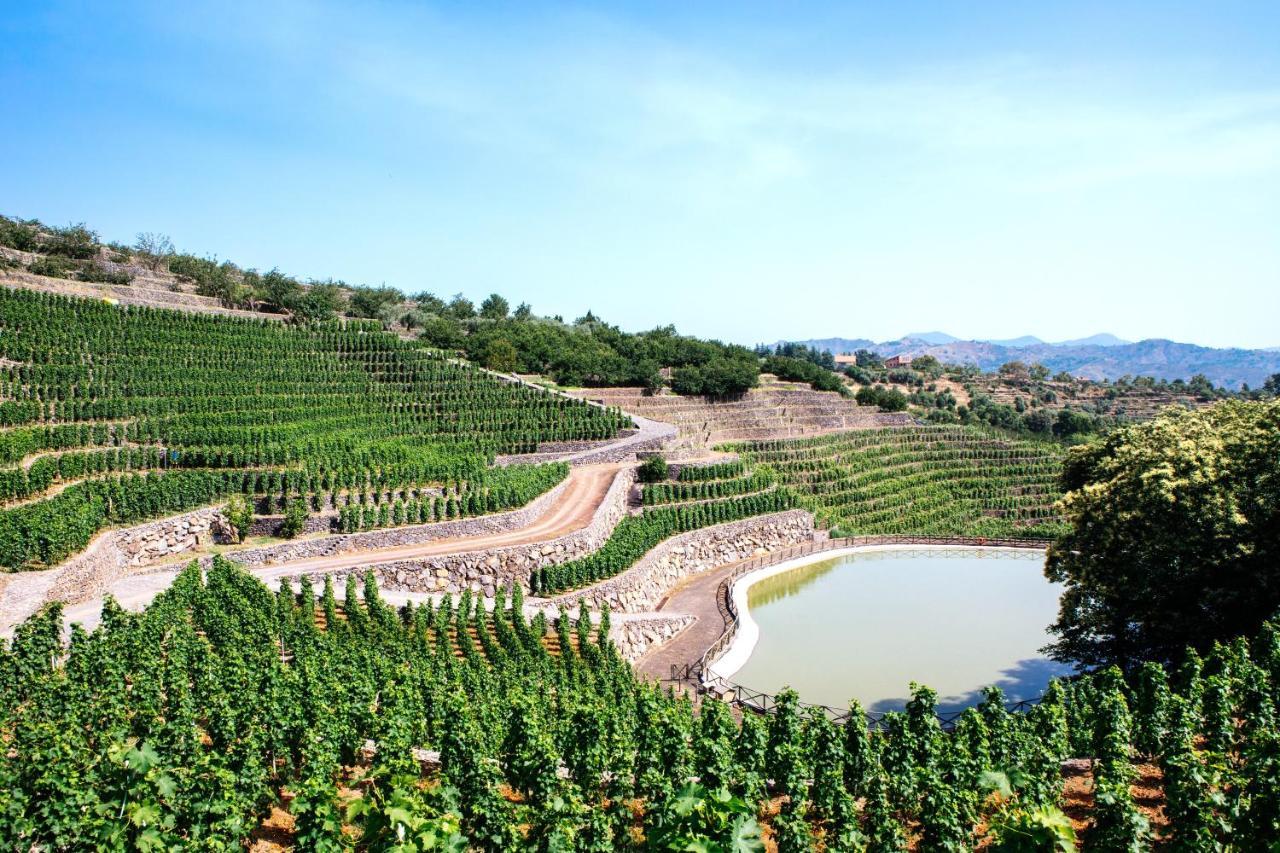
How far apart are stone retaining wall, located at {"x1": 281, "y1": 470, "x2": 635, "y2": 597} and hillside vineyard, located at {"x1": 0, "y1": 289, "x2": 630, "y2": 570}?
3.57 metres

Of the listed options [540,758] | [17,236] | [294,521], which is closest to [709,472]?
[294,521]

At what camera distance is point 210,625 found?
65.7ft

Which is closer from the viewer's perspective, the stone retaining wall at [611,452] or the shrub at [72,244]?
the stone retaining wall at [611,452]

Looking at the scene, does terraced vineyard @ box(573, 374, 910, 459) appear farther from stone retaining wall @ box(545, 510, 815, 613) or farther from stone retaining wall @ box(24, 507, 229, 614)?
stone retaining wall @ box(24, 507, 229, 614)

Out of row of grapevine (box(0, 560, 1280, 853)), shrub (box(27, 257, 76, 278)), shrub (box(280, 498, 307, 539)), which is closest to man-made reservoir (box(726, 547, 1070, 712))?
row of grapevine (box(0, 560, 1280, 853))

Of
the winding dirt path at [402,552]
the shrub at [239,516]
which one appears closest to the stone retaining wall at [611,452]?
the winding dirt path at [402,552]

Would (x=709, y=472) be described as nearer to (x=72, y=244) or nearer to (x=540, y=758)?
(x=540, y=758)

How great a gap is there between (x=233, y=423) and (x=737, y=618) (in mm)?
24433

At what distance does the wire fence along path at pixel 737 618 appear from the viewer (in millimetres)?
23184

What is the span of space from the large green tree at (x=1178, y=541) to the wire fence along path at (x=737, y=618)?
355 cm

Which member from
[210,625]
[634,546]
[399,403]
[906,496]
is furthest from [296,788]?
[906,496]

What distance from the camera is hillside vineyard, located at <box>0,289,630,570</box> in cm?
2942

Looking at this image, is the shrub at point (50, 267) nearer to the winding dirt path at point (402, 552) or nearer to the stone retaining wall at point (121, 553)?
the stone retaining wall at point (121, 553)

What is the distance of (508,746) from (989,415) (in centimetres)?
8387
